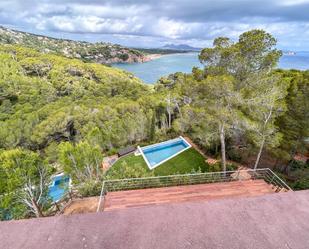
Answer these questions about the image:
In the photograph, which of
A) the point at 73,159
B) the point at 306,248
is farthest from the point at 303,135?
the point at 73,159

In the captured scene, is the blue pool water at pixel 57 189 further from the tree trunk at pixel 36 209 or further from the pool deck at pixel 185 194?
the pool deck at pixel 185 194

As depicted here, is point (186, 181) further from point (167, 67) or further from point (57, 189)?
point (167, 67)

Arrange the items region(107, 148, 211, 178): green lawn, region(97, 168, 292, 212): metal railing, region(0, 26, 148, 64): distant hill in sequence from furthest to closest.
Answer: region(0, 26, 148, 64): distant hill → region(107, 148, 211, 178): green lawn → region(97, 168, 292, 212): metal railing

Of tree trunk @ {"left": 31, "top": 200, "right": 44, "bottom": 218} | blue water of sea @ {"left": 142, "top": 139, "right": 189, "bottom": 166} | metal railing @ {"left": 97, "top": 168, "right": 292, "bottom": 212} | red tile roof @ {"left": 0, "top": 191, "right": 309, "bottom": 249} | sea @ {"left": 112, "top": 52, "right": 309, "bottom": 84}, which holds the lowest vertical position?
sea @ {"left": 112, "top": 52, "right": 309, "bottom": 84}

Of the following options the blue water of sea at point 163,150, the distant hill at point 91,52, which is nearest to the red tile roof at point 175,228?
the blue water of sea at point 163,150

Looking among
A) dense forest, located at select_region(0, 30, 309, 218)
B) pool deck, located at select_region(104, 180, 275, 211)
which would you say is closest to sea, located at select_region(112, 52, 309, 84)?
dense forest, located at select_region(0, 30, 309, 218)

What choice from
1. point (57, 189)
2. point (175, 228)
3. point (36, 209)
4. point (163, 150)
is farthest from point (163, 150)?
point (175, 228)

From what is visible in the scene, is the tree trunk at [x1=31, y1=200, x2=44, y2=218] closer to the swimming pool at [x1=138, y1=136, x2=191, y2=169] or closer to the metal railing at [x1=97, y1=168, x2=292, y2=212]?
the metal railing at [x1=97, y1=168, x2=292, y2=212]

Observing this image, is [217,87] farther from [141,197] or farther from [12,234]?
[12,234]
